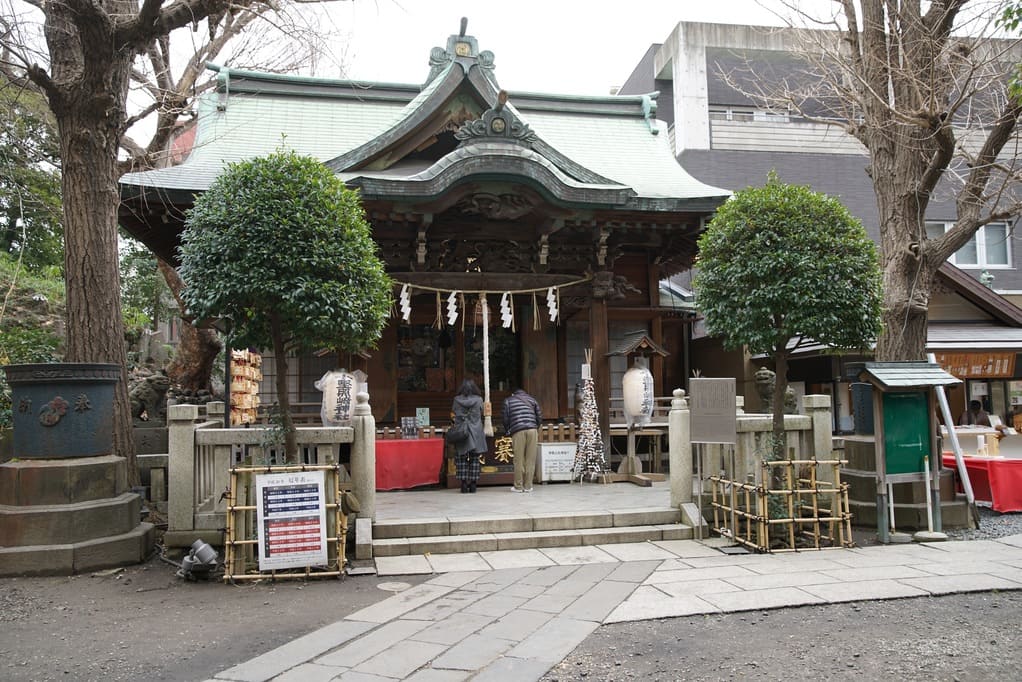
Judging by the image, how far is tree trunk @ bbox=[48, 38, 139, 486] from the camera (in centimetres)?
869

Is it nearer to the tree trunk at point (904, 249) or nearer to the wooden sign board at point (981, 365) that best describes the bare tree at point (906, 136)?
the tree trunk at point (904, 249)

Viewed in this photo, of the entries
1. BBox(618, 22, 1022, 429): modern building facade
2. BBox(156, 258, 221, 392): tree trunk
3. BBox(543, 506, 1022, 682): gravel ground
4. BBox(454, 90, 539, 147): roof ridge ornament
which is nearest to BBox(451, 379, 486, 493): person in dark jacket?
BBox(454, 90, 539, 147): roof ridge ornament

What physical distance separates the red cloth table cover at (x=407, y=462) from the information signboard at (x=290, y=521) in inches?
167

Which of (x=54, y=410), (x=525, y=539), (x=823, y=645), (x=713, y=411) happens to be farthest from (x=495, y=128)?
(x=823, y=645)

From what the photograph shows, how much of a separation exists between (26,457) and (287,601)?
134 inches

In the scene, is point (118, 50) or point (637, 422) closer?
point (118, 50)

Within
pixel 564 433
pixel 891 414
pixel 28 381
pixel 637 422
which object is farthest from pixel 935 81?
pixel 28 381

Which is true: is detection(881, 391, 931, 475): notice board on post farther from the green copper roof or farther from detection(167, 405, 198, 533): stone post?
detection(167, 405, 198, 533): stone post

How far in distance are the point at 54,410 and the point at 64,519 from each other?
3.69ft

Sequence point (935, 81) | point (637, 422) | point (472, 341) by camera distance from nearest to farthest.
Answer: point (935, 81) → point (637, 422) → point (472, 341)

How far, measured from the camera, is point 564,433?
40.6ft

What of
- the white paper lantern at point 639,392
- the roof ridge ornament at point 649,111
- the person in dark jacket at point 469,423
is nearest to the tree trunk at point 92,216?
the person in dark jacket at point 469,423

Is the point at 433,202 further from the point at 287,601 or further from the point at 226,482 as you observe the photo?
the point at 287,601

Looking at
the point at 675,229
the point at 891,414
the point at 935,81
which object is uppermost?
the point at 935,81
